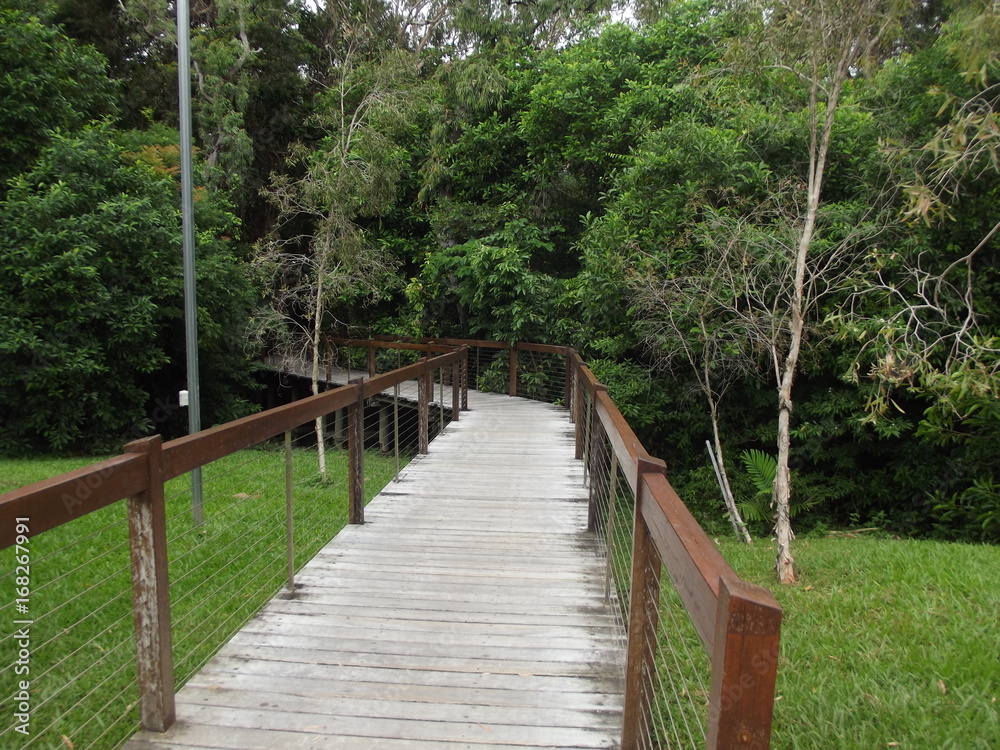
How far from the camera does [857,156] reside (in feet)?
31.4

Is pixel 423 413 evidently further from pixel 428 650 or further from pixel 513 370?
pixel 513 370

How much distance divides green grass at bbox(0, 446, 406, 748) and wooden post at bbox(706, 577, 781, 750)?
176 centimetres

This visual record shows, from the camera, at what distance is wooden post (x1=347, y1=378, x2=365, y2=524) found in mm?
4664

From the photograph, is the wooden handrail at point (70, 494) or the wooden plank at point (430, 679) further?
the wooden plank at point (430, 679)

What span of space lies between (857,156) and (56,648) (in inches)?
415

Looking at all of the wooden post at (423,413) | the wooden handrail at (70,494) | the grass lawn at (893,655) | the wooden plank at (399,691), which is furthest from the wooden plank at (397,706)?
the wooden post at (423,413)

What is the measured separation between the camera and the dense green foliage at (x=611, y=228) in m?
7.76

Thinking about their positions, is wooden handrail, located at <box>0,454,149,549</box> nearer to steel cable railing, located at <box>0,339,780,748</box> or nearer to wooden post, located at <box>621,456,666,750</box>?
steel cable railing, located at <box>0,339,780,748</box>

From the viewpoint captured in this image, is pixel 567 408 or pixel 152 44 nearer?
pixel 567 408

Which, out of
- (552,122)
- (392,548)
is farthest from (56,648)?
(552,122)

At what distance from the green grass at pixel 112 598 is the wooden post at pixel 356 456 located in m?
0.27

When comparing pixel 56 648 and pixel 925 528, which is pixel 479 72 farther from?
pixel 56 648

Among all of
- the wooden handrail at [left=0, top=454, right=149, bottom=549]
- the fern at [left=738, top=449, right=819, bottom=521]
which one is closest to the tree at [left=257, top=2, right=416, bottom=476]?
the fern at [left=738, top=449, right=819, bottom=521]

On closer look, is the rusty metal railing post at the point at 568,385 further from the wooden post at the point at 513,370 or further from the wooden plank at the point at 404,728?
the wooden plank at the point at 404,728
